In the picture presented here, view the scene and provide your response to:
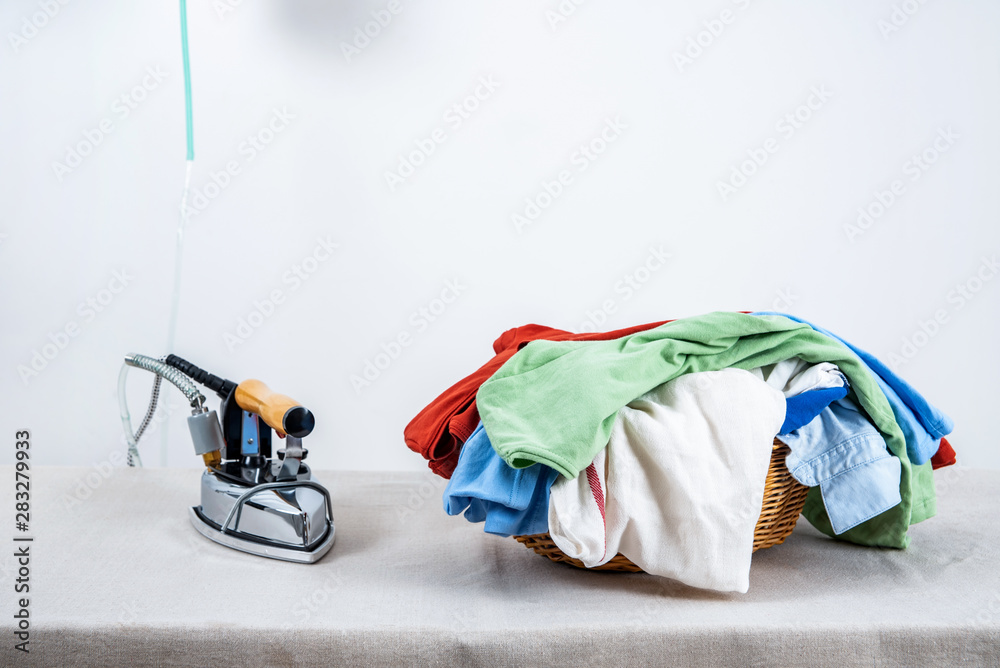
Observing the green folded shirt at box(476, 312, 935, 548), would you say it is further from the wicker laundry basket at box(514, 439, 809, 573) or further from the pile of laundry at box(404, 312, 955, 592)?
the wicker laundry basket at box(514, 439, 809, 573)

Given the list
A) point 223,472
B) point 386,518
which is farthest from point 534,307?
point 223,472

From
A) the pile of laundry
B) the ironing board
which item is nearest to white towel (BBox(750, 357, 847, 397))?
the pile of laundry

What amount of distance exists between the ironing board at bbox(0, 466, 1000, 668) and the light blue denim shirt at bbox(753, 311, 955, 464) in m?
0.13

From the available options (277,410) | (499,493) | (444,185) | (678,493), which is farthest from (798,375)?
(444,185)

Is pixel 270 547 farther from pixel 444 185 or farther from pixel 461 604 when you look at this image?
pixel 444 185

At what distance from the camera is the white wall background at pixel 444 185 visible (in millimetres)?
1363

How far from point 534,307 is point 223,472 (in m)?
0.74

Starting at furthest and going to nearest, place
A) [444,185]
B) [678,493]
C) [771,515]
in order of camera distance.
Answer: [444,185] → [771,515] → [678,493]

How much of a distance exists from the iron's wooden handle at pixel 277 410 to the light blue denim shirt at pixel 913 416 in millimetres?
552

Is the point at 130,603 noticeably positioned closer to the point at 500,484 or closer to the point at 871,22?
the point at 500,484

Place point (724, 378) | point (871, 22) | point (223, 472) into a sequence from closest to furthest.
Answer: point (724, 378), point (223, 472), point (871, 22)

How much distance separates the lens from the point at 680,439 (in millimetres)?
653

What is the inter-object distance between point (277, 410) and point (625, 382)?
0.39 meters

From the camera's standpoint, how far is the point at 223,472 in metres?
0.86
